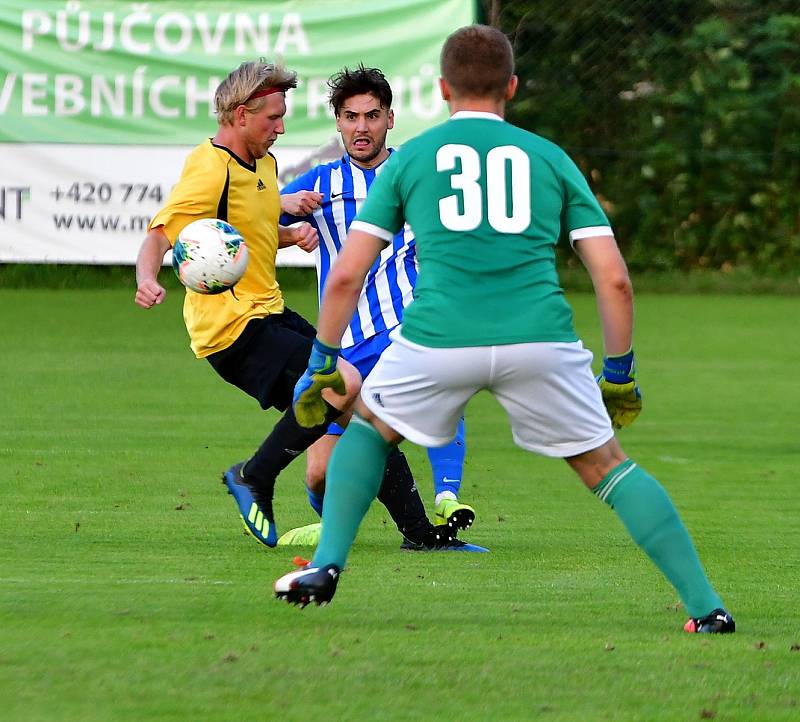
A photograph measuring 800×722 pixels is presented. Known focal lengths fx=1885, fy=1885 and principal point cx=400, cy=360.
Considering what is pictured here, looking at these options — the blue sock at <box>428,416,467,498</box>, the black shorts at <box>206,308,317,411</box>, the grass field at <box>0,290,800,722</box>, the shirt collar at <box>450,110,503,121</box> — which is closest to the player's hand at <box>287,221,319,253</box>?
the black shorts at <box>206,308,317,411</box>

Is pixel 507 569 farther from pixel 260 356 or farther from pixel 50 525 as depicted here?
pixel 50 525

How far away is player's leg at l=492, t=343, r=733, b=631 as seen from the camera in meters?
4.85

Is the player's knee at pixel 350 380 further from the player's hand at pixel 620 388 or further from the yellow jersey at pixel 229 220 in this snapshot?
the player's hand at pixel 620 388

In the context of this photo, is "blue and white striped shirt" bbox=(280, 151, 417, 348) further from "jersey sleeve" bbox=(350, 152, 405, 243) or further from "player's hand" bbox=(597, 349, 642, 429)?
"jersey sleeve" bbox=(350, 152, 405, 243)

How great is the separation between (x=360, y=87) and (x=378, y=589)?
2086 mm

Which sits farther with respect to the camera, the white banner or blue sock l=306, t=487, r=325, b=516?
the white banner

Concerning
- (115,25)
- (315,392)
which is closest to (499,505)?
(315,392)

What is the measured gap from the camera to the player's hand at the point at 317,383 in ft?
16.6

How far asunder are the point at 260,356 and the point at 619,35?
15096 mm

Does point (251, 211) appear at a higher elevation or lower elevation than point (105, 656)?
higher

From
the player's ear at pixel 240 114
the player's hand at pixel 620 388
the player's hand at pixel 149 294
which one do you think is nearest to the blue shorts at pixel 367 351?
the player's ear at pixel 240 114

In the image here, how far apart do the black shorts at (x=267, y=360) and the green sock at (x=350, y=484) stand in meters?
1.50

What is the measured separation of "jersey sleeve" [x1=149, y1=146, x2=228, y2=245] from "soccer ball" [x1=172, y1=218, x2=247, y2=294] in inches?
3.3

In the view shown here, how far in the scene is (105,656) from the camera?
458 centimetres
